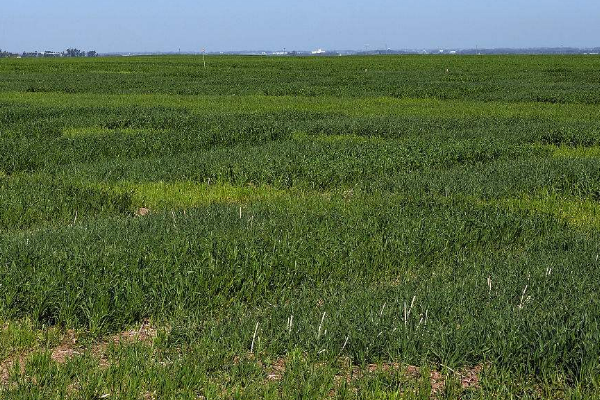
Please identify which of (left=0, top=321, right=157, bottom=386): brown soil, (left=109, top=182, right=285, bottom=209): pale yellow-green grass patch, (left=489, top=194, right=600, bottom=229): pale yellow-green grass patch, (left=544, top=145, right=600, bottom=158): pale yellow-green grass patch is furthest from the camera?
(left=544, top=145, right=600, bottom=158): pale yellow-green grass patch

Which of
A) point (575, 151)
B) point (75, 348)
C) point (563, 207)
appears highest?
point (75, 348)

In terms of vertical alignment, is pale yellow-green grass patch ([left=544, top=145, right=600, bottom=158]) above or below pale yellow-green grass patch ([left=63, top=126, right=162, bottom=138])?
below

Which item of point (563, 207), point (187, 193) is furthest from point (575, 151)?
point (187, 193)

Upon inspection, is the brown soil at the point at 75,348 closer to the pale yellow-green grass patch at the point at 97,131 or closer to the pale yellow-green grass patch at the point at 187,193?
the pale yellow-green grass patch at the point at 187,193

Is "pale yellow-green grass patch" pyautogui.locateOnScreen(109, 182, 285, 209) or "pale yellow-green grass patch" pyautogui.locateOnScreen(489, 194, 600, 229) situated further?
"pale yellow-green grass patch" pyautogui.locateOnScreen(109, 182, 285, 209)

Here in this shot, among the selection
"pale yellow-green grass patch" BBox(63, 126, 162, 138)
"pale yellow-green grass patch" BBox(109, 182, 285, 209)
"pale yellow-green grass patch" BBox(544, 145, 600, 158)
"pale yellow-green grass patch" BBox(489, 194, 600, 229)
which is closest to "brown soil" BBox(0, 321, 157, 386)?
"pale yellow-green grass patch" BBox(109, 182, 285, 209)

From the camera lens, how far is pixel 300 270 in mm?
7738

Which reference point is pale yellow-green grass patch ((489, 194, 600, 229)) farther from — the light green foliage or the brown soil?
the brown soil

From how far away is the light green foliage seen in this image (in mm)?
5270

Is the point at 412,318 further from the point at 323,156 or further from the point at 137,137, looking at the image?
the point at 137,137

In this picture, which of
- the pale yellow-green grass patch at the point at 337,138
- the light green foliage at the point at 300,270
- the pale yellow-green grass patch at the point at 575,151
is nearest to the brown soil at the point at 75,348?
the light green foliage at the point at 300,270

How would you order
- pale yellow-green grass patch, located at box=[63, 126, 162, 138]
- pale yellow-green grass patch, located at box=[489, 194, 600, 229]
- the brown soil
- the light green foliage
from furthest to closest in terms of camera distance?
pale yellow-green grass patch, located at box=[63, 126, 162, 138] < pale yellow-green grass patch, located at box=[489, 194, 600, 229] < the brown soil < the light green foliage

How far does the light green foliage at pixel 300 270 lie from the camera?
17.3 ft

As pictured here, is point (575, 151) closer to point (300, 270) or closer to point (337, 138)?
point (337, 138)
